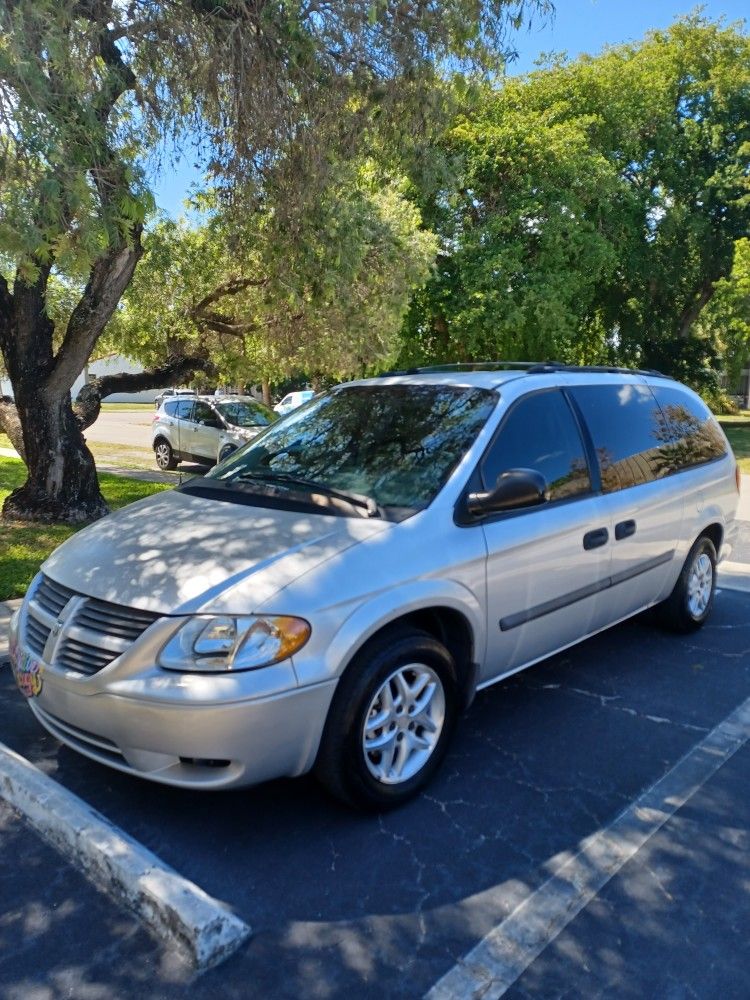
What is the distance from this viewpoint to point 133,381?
1102 cm

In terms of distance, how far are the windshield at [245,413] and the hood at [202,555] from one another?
1273 centimetres

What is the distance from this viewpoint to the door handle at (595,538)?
422cm

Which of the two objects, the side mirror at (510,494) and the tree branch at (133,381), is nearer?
the side mirror at (510,494)

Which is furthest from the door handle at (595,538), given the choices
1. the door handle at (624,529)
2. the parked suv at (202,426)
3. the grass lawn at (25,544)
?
the parked suv at (202,426)

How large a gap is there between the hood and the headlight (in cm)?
6

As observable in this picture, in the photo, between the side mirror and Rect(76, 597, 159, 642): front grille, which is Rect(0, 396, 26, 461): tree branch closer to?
Rect(76, 597, 159, 642): front grille

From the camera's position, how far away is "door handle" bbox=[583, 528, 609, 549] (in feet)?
13.9

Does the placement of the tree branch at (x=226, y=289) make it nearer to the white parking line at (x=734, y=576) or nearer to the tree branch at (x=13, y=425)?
the tree branch at (x=13, y=425)

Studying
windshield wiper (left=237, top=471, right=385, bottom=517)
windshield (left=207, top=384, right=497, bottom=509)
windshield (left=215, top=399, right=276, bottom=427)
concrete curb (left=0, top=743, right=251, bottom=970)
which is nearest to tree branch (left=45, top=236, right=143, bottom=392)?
windshield (left=207, top=384, right=497, bottom=509)

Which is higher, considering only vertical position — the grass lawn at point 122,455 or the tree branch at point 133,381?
the tree branch at point 133,381

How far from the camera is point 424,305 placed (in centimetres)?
2100

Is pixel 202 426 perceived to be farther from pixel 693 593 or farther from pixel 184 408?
pixel 693 593

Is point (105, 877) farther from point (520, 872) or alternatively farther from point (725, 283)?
point (725, 283)

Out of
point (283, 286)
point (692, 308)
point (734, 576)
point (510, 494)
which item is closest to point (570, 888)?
point (510, 494)
